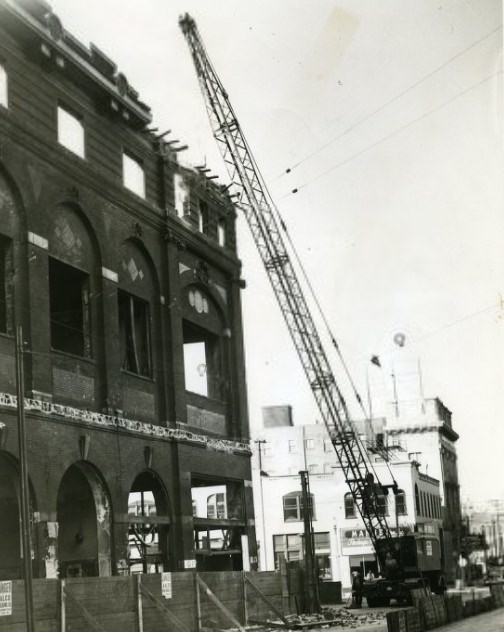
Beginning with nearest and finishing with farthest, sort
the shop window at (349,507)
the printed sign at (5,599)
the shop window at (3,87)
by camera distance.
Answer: the printed sign at (5,599) < the shop window at (3,87) < the shop window at (349,507)

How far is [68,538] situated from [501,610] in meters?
18.4

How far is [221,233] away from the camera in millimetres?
38969

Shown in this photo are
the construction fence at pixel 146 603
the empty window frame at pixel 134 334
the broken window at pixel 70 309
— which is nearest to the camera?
the construction fence at pixel 146 603

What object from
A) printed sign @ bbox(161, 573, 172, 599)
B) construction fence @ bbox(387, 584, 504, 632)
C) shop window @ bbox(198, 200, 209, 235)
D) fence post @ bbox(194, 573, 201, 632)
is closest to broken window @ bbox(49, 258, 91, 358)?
fence post @ bbox(194, 573, 201, 632)

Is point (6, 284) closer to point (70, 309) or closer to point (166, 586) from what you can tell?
point (70, 309)

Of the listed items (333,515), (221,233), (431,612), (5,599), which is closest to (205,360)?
(221,233)

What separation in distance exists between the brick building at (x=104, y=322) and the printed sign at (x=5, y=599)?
5875 millimetres

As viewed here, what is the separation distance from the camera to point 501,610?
38250mm

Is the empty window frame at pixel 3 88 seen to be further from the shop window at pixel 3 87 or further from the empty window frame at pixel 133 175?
the empty window frame at pixel 133 175

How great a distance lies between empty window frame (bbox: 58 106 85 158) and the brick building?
0.05 metres

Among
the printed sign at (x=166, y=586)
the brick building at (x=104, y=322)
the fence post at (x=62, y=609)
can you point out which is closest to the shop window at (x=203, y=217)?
the brick building at (x=104, y=322)

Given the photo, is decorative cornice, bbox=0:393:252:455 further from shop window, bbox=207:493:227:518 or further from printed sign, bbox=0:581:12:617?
shop window, bbox=207:493:227:518

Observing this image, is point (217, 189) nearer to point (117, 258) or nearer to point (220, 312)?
point (220, 312)

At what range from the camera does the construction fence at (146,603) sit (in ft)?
64.0
